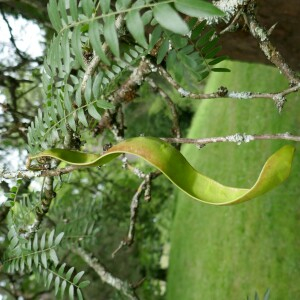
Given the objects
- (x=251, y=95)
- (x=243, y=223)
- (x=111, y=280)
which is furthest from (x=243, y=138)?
(x=243, y=223)

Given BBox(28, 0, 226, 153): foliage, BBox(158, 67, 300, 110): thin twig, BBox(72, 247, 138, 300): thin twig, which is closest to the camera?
BBox(28, 0, 226, 153): foliage

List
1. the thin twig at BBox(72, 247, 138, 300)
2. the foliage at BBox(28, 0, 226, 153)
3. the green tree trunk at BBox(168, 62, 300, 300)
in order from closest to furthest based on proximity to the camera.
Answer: the foliage at BBox(28, 0, 226, 153) → the thin twig at BBox(72, 247, 138, 300) → the green tree trunk at BBox(168, 62, 300, 300)

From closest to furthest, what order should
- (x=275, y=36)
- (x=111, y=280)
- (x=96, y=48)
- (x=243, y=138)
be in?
(x=96, y=48), (x=243, y=138), (x=111, y=280), (x=275, y=36)

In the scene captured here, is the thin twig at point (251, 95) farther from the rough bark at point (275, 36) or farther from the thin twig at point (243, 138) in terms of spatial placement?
the rough bark at point (275, 36)

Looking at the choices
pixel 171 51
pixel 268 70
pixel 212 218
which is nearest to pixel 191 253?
pixel 212 218

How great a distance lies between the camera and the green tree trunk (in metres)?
1.88

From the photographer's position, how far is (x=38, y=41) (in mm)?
1743

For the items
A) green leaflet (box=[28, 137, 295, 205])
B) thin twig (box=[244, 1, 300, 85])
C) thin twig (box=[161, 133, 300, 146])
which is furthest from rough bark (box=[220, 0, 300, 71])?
green leaflet (box=[28, 137, 295, 205])

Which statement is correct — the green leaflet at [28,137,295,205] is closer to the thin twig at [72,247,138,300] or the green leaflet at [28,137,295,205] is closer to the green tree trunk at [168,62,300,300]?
the thin twig at [72,247,138,300]

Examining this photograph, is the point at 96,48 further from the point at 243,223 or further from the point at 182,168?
the point at 243,223

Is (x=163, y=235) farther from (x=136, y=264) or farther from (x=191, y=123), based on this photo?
(x=191, y=123)

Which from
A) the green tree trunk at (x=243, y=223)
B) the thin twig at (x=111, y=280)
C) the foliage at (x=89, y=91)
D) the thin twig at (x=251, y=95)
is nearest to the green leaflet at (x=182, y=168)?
the foliage at (x=89, y=91)

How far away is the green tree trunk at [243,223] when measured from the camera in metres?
1.88

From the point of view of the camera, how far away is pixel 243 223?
2.10 m
